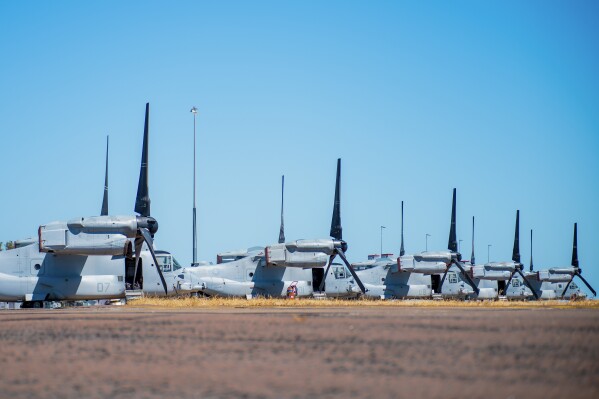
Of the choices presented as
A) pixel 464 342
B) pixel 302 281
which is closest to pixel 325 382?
pixel 464 342

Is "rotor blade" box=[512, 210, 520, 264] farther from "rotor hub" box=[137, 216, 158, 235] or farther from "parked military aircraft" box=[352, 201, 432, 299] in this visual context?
"rotor hub" box=[137, 216, 158, 235]

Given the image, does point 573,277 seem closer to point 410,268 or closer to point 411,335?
point 410,268

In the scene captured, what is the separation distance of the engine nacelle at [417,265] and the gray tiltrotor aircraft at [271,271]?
12567 mm

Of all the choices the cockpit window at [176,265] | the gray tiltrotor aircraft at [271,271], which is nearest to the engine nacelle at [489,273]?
the gray tiltrotor aircraft at [271,271]

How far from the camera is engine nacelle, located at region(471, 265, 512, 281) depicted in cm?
9475

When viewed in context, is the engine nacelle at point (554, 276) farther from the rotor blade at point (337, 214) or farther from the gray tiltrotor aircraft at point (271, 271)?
the gray tiltrotor aircraft at point (271, 271)

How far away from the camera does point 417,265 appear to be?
79375mm

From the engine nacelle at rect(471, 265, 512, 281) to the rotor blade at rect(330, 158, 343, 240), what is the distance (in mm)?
29276

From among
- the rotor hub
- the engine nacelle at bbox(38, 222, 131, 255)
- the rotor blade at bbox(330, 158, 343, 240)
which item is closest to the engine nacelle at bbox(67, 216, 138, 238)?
the engine nacelle at bbox(38, 222, 131, 255)

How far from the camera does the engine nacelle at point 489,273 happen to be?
94750mm

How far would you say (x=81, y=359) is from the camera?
36.1 feet

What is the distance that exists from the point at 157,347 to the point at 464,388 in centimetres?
576

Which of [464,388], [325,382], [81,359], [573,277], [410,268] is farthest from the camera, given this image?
[573,277]

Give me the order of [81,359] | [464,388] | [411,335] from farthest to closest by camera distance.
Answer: [411,335] → [81,359] → [464,388]
